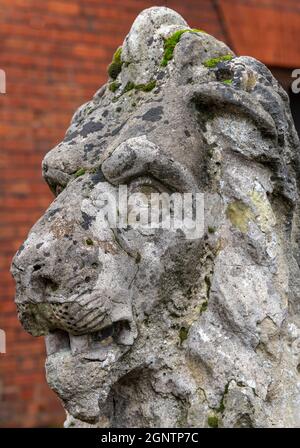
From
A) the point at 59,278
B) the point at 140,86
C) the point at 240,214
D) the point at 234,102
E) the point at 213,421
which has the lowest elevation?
the point at 213,421

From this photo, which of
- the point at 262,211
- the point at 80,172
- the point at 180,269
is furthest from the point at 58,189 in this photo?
the point at 262,211

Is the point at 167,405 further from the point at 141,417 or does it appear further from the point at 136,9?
the point at 136,9

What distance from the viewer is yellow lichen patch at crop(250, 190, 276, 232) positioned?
1.97 meters

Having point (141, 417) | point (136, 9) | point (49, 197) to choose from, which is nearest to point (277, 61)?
point (136, 9)

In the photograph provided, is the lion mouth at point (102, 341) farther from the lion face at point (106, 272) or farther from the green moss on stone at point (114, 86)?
the green moss on stone at point (114, 86)

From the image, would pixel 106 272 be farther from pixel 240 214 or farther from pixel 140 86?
pixel 140 86

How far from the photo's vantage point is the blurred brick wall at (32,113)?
4953 mm

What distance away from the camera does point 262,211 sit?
1.97 m

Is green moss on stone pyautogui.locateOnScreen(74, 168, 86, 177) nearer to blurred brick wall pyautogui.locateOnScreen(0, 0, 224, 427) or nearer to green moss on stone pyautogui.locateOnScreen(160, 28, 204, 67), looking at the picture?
green moss on stone pyautogui.locateOnScreen(160, 28, 204, 67)

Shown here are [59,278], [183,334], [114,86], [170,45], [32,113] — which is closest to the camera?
[59,278]

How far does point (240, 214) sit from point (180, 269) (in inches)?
8.0

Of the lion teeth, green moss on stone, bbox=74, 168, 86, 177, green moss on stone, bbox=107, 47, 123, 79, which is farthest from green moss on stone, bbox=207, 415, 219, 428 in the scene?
green moss on stone, bbox=107, 47, 123, 79

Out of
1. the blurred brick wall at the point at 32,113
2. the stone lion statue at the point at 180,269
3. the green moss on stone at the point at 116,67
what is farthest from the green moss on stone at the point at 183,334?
the blurred brick wall at the point at 32,113
